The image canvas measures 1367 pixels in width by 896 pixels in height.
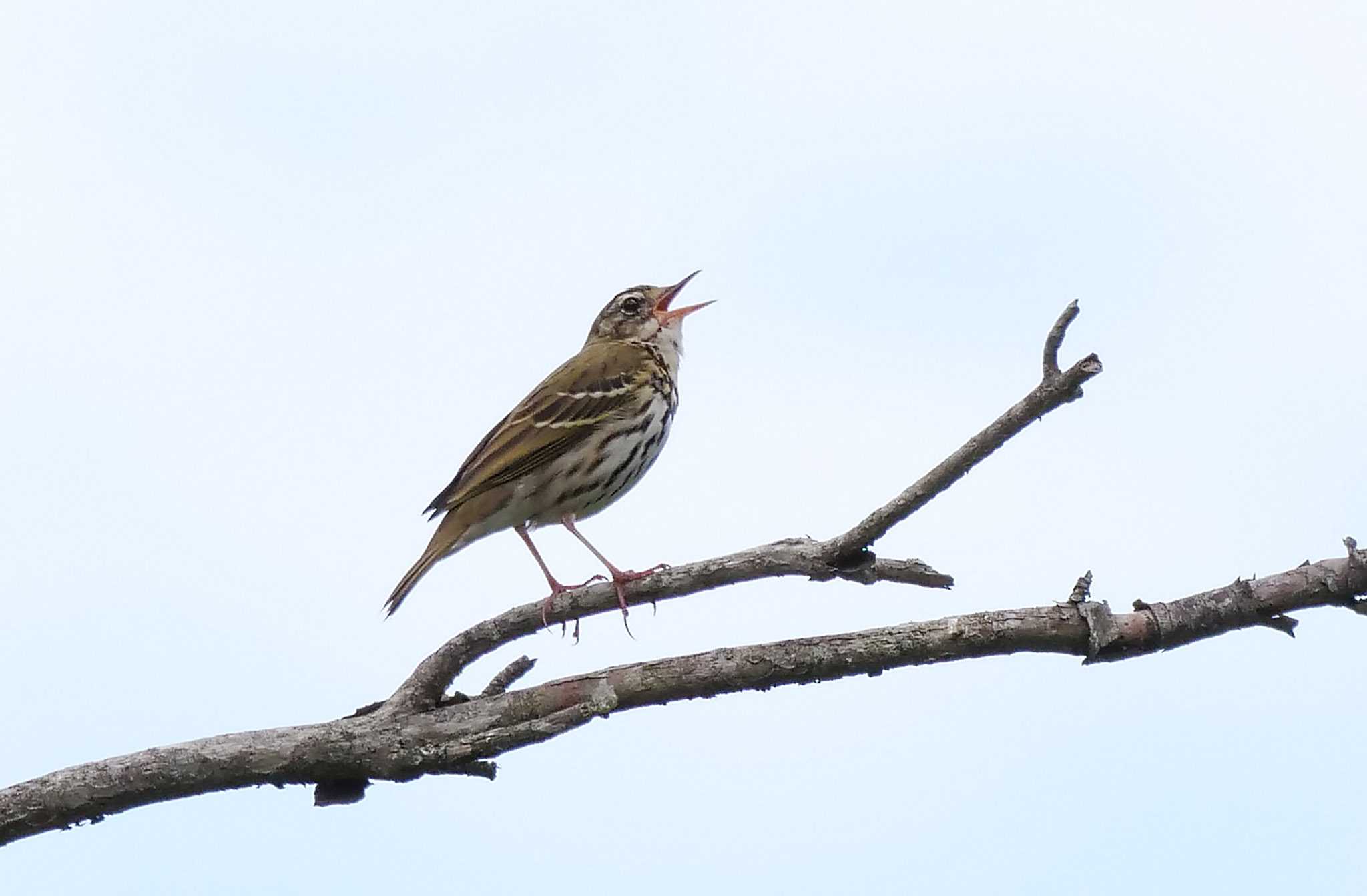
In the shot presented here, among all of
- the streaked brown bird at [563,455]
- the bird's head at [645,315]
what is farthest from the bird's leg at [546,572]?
the bird's head at [645,315]

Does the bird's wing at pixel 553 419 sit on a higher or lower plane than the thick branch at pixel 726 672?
higher

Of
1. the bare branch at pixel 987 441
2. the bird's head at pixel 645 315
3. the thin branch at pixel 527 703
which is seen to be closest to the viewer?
the bare branch at pixel 987 441

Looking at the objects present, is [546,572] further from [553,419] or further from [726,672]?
[726,672]

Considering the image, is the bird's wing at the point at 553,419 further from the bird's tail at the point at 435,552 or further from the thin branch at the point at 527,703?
the thin branch at the point at 527,703

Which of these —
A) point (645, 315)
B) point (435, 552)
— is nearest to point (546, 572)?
point (435, 552)

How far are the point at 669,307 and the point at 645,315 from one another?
253mm

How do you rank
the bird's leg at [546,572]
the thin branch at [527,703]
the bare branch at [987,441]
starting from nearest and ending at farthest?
the bare branch at [987,441]
the thin branch at [527,703]
the bird's leg at [546,572]

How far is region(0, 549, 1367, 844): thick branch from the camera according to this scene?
20.7 feet

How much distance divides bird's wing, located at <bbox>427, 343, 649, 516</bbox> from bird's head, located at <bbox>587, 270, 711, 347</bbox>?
0.67 metres

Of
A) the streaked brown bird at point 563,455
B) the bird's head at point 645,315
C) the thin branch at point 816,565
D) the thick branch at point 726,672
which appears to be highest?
the bird's head at point 645,315

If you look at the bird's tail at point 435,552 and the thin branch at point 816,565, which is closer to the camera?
the thin branch at point 816,565

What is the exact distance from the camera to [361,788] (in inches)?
270

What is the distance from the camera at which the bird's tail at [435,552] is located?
9.80 m

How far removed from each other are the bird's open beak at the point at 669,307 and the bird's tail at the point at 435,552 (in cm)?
348
